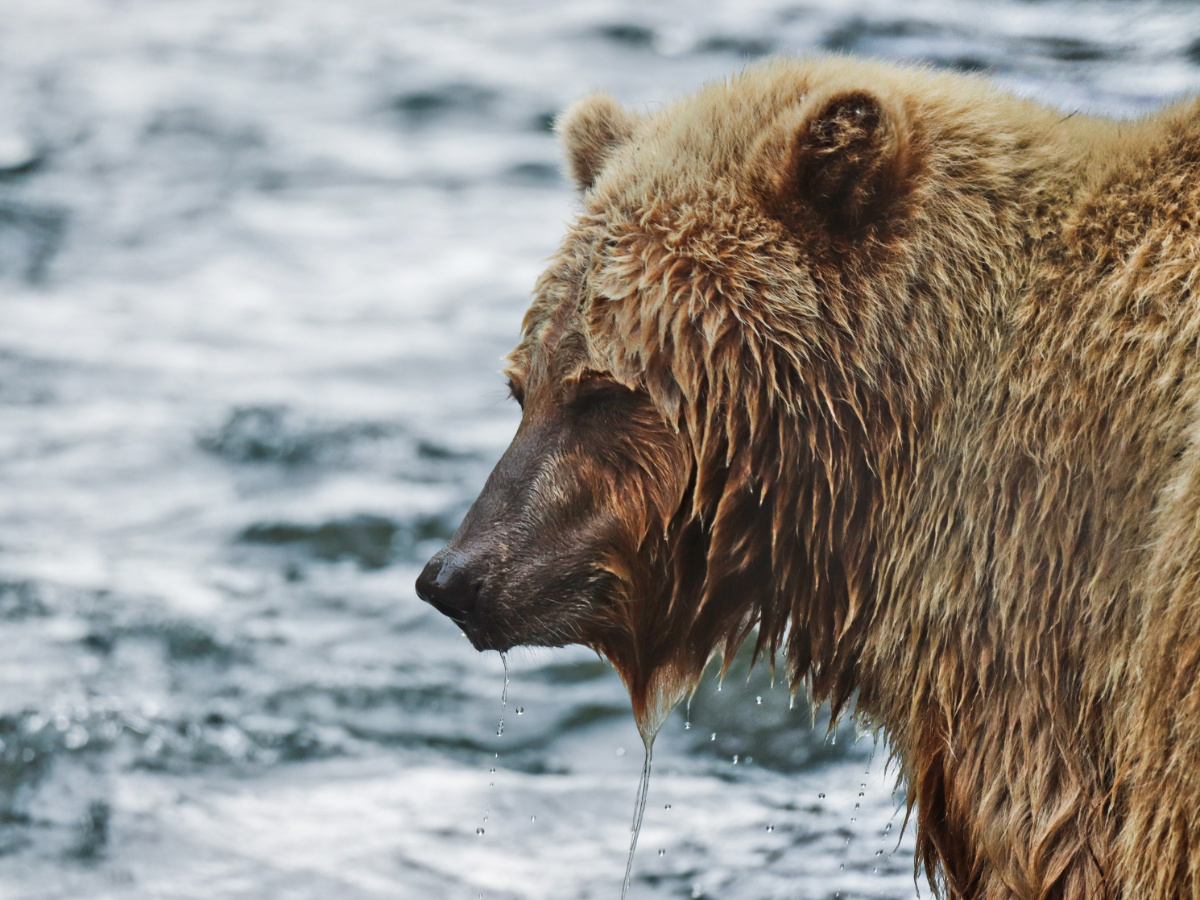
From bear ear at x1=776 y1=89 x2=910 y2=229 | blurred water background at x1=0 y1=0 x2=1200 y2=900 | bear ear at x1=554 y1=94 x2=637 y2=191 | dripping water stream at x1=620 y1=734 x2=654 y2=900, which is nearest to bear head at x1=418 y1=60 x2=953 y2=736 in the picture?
bear ear at x1=776 y1=89 x2=910 y2=229

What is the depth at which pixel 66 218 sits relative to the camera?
11180mm

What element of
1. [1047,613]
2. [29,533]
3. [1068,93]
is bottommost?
[29,533]

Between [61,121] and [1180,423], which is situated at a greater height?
[61,121]

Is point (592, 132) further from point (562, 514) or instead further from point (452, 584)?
point (452, 584)

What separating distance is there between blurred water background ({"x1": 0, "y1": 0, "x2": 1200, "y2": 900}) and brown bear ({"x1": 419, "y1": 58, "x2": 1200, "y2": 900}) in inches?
35.0

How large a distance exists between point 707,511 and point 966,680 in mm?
673

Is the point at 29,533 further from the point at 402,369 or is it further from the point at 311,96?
the point at 311,96

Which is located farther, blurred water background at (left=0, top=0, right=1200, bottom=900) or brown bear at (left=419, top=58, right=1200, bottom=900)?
blurred water background at (left=0, top=0, right=1200, bottom=900)

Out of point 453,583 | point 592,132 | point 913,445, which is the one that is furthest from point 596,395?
point 592,132

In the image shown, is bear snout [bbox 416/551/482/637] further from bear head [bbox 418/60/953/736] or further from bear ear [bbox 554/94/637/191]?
bear ear [bbox 554/94/637/191]

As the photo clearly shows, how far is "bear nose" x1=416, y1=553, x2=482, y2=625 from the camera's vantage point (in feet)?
10.7

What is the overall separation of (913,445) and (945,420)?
8cm

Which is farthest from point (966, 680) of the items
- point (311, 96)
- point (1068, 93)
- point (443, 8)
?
point (443, 8)

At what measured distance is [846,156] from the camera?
2914mm
